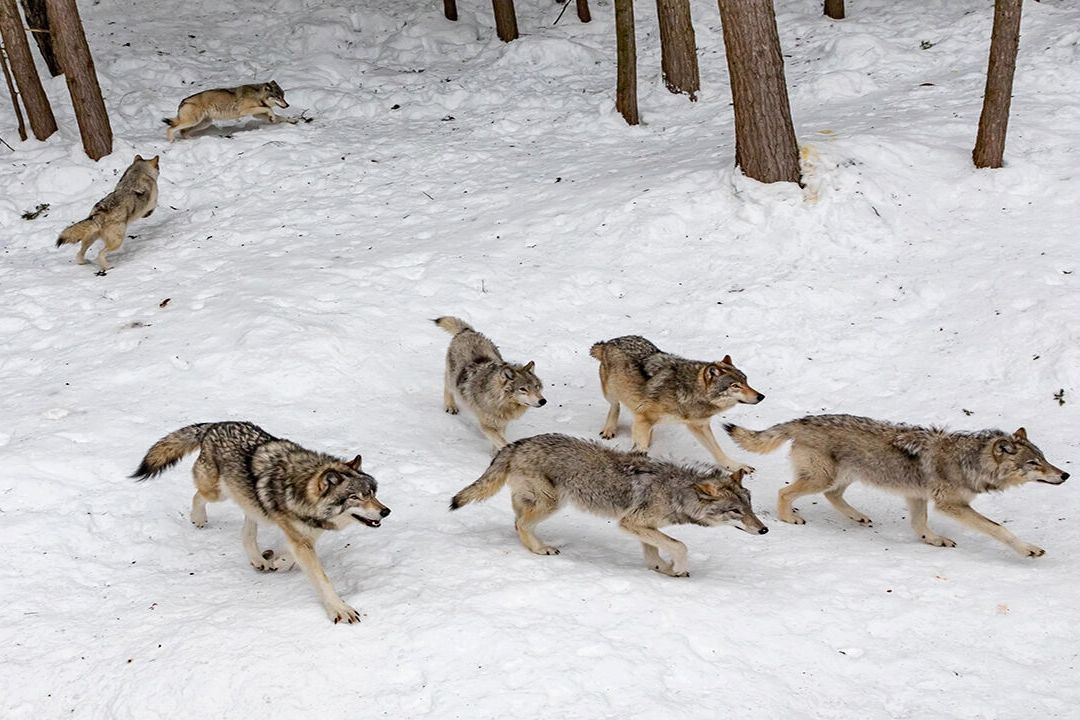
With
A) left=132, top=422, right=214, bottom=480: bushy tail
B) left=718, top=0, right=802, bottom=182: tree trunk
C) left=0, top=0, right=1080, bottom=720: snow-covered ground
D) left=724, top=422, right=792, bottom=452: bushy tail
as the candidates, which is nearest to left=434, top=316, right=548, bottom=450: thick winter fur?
left=0, top=0, right=1080, bottom=720: snow-covered ground

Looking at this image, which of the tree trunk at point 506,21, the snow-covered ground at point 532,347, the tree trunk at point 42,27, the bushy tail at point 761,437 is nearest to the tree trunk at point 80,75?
the snow-covered ground at point 532,347

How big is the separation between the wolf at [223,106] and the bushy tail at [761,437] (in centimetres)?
1304

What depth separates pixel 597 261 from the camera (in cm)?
1313

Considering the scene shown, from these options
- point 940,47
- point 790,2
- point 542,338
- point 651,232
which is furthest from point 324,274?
point 790,2

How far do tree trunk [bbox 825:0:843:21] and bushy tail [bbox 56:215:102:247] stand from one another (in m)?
15.5

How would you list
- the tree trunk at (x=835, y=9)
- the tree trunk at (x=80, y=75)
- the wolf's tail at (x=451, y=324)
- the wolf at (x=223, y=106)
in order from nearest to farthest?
the wolf's tail at (x=451, y=324) < the tree trunk at (x=80, y=75) < the wolf at (x=223, y=106) < the tree trunk at (x=835, y=9)

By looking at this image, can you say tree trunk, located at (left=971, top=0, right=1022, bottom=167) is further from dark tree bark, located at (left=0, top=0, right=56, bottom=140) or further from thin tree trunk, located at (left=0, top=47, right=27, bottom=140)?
thin tree trunk, located at (left=0, top=47, right=27, bottom=140)

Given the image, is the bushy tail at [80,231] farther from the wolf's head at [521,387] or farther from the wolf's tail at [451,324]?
the wolf's head at [521,387]

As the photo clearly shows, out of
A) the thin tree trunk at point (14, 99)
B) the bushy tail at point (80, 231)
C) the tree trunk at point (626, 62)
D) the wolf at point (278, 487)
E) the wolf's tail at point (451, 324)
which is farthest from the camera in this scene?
the thin tree trunk at point (14, 99)

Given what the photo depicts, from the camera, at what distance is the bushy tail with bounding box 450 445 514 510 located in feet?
25.8

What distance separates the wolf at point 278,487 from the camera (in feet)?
22.5

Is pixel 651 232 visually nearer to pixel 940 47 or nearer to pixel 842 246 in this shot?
pixel 842 246

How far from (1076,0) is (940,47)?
317 cm

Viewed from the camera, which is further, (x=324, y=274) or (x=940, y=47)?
(x=940, y=47)
